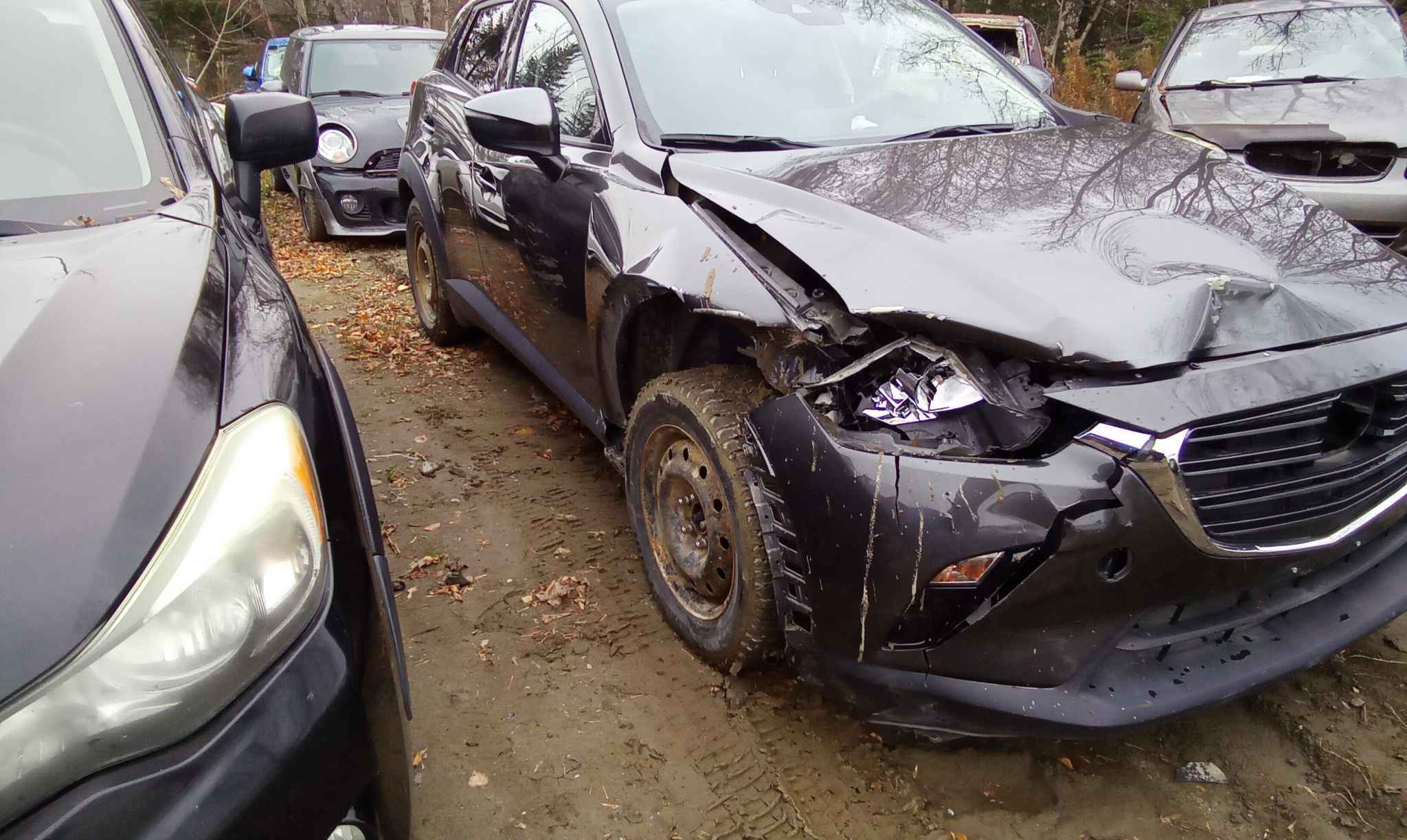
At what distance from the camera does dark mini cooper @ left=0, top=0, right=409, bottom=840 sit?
0.92 metres

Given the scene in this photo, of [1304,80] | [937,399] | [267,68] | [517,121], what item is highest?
[517,121]

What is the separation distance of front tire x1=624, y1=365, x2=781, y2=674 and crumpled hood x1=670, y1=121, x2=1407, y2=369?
0.44 m

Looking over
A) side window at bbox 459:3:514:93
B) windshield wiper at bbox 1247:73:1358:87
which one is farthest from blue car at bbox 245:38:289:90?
windshield wiper at bbox 1247:73:1358:87

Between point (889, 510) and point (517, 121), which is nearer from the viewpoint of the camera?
point (889, 510)

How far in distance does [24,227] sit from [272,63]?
37.4 ft

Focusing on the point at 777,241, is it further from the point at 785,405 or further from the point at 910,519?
the point at 910,519

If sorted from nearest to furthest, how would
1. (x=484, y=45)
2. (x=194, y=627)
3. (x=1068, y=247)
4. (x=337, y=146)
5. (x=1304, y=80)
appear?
1. (x=194, y=627)
2. (x=1068, y=247)
3. (x=484, y=45)
4. (x=1304, y=80)
5. (x=337, y=146)

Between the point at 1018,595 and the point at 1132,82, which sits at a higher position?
the point at 1132,82

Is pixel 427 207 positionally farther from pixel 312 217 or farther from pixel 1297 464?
pixel 312 217

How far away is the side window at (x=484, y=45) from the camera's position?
144 inches

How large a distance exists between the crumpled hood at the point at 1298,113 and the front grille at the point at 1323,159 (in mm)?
64

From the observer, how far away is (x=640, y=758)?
2072mm

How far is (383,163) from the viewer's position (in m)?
6.96

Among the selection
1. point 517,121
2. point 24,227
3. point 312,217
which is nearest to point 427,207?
point 517,121
